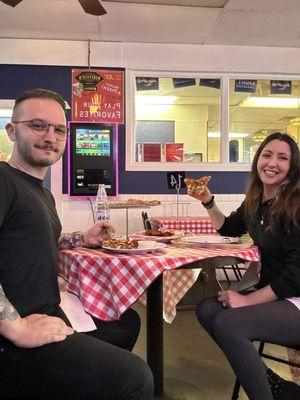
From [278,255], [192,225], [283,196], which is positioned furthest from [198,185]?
[192,225]

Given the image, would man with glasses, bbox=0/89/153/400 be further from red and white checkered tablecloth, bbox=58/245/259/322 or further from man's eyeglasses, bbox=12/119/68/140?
red and white checkered tablecloth, bbox=58/245/259/322

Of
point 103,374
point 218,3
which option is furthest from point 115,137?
point 103,374

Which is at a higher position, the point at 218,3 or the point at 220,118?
the point at 218,3

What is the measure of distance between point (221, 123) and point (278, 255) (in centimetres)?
358

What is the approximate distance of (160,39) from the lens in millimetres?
4750

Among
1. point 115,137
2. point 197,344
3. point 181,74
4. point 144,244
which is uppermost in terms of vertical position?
point 181,74

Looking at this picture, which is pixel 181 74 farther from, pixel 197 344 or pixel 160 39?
pixel 197 344

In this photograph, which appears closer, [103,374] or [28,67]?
[103,374]

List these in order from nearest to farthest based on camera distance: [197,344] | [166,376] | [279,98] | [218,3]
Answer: [166,376] → [197,344] → [218,3] → [279,98]

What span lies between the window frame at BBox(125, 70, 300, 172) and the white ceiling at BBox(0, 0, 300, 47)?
1.27 feet

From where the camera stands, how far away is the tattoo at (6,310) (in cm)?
112

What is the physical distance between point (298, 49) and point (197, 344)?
4.05 m

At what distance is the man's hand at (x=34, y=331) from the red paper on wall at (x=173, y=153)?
3.95 metres

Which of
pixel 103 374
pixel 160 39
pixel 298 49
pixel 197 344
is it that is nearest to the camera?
pixel 103 374
